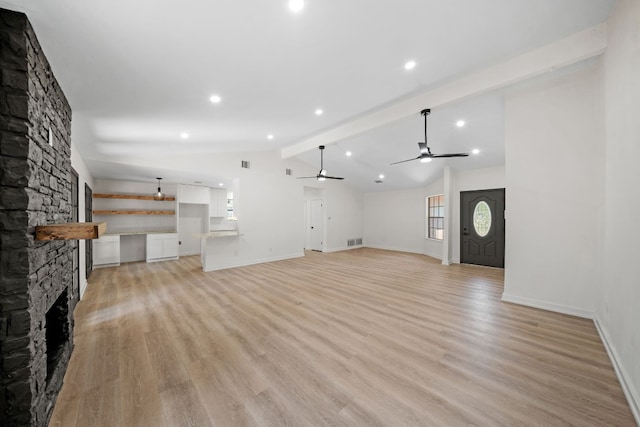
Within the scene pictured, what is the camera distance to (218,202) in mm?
8539

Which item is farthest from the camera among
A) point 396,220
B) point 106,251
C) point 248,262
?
point 396,220

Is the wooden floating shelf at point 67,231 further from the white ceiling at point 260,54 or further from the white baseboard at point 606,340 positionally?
the white baseboard at point 606,340

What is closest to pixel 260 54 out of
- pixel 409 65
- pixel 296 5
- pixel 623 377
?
pixel 296 5

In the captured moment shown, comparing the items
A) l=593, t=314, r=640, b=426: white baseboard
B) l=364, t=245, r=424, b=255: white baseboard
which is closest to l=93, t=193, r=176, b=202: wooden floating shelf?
l=364, t=245, r=424, b=255: white baseboard

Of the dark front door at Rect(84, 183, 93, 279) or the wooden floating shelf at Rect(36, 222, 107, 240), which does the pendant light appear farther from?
the wooden floating shelf at Rect(36, 222, 107, 240)

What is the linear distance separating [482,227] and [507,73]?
15.1ft

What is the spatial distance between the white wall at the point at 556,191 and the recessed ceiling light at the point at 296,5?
358 cm

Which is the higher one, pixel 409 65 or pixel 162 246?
pixel 409 65

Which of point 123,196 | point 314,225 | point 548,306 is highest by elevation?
point 123,196

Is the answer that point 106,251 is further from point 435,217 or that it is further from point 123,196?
point 435,217

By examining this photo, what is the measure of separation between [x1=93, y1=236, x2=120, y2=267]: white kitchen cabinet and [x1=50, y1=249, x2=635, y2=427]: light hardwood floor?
2.78 meters

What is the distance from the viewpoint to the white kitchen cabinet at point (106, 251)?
20.7ft

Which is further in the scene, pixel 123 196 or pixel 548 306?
pixel 123 196

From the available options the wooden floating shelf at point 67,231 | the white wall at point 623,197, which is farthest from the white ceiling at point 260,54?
the wooden floating shelf at point 67,231
